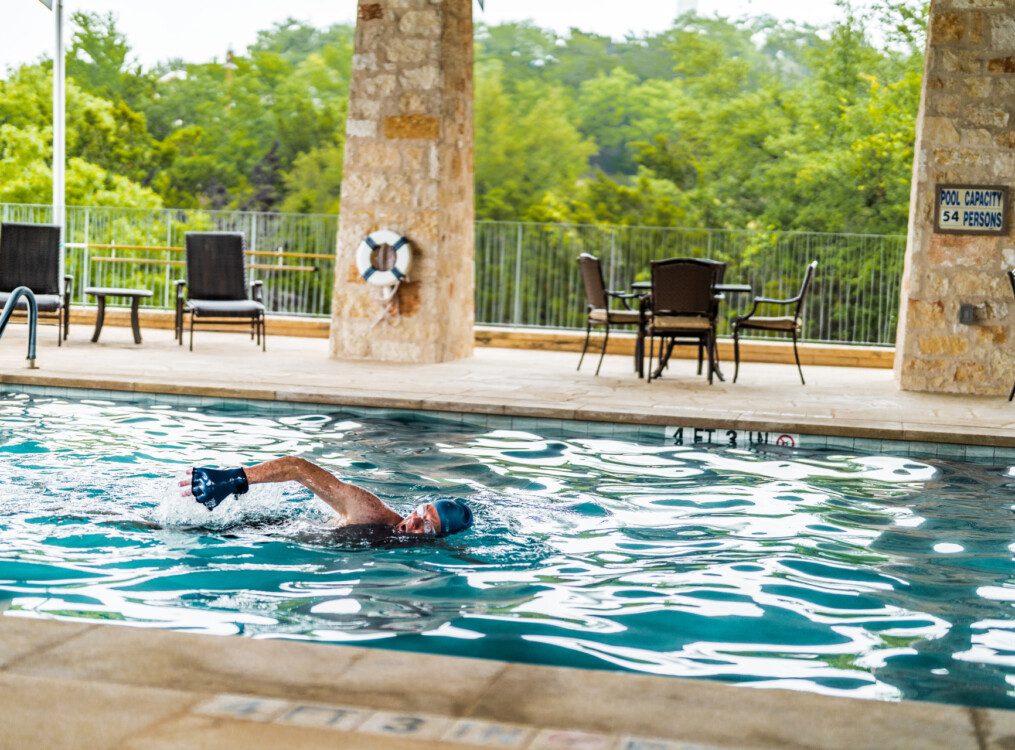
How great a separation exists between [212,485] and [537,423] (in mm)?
3075

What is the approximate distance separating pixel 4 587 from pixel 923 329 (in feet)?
22.0

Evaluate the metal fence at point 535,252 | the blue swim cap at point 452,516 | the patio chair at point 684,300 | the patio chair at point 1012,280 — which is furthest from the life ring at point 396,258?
the blue swim cap at point 452,516

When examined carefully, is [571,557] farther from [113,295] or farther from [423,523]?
[113,295]

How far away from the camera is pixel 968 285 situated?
8.22 metres

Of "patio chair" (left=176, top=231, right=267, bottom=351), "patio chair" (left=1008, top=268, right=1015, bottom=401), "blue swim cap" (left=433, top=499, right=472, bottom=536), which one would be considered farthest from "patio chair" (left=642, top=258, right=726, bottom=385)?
"blue swim cap" (left=433, top=499, right=472, bottom=536)

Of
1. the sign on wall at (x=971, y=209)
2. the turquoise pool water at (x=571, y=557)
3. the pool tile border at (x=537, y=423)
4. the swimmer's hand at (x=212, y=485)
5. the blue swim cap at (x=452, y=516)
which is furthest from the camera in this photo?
the sign on wall at (x=971, y=209)

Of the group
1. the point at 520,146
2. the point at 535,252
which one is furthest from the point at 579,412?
the point at 520,146

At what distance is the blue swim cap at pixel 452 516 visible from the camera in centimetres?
374

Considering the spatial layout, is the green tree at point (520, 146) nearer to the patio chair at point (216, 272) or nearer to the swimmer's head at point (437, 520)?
the patio chair at point (216, 272)

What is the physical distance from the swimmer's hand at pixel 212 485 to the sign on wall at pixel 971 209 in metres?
6.07

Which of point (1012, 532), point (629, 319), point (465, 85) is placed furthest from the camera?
point (465, 85)

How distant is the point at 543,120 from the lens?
34688 mm

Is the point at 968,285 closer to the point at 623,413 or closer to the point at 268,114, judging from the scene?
the point at 623,413

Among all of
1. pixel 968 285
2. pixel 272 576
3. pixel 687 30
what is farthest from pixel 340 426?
pixel 687 30
